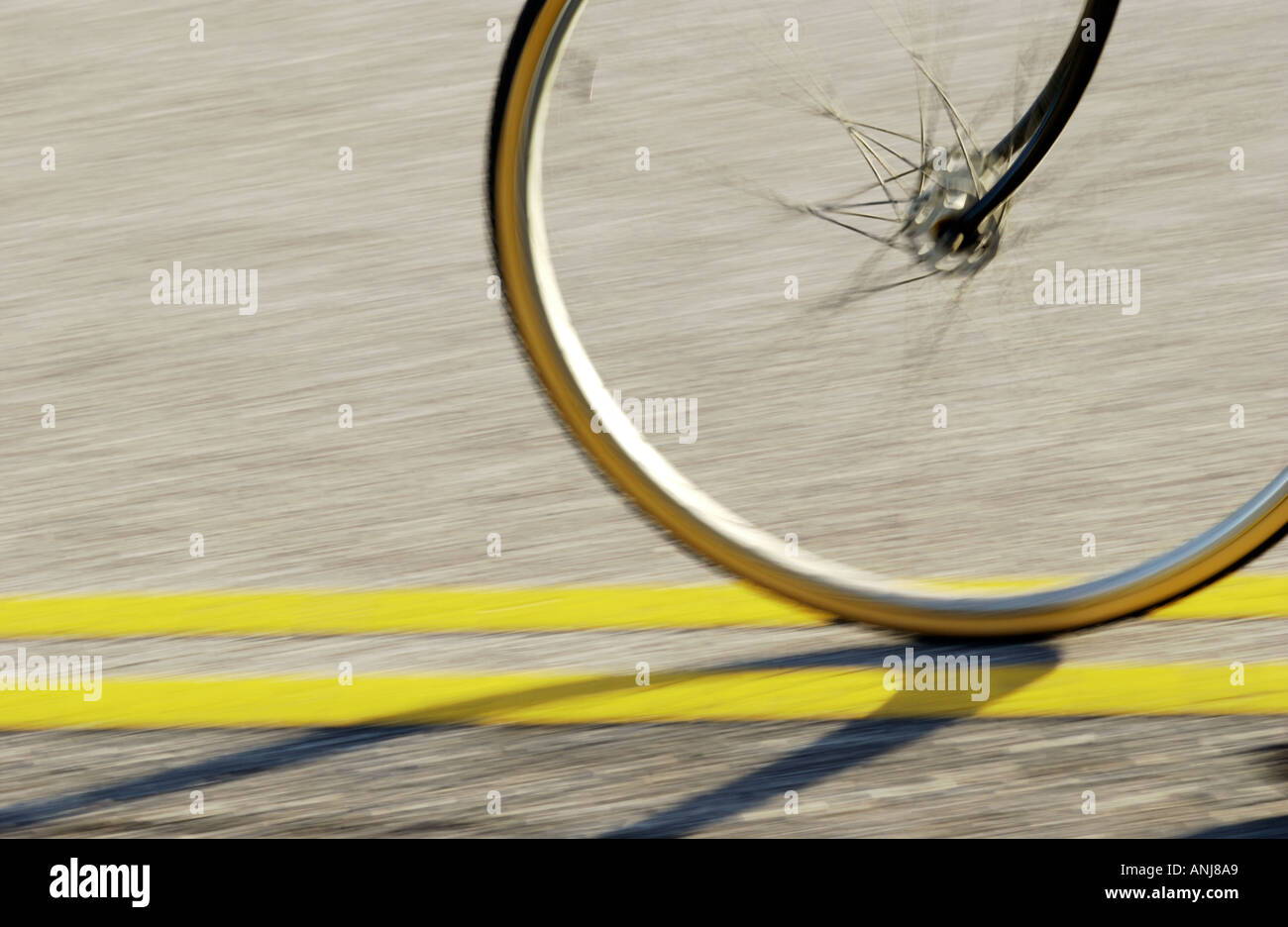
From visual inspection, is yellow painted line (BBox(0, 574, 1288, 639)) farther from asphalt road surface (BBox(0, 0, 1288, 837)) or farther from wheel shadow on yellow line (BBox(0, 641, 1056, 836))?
wheel shadow on yellow line (BBox(0, 641, 1056, 836))

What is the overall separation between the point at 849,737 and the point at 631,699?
42cm

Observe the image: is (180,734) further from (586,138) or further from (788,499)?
(586,138)

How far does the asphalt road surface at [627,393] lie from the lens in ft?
7.98

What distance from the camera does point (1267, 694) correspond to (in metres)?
2.51

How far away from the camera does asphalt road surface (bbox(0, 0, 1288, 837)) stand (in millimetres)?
2434

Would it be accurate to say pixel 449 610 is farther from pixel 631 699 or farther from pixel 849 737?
pixel 849 737

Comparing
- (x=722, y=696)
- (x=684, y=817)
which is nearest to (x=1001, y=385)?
(x=722, y=696)

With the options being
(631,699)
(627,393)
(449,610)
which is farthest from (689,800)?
(627,393)

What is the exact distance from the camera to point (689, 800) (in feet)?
7.89

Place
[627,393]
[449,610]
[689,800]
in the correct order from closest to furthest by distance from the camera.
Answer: [689,800]
[449,610]
[627,393]

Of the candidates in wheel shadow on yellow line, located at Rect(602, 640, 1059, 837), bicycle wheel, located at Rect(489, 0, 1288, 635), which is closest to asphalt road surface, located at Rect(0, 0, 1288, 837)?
wheel shadow on yellow line, located at Rect(602, 640, 1059, 837)

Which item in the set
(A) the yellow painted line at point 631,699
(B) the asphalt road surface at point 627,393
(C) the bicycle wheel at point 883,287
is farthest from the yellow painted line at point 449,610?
(C) the bicycle wheel at point 883,287

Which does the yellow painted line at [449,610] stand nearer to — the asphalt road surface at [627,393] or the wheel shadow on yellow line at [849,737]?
the asphalt road surface at [627,393]

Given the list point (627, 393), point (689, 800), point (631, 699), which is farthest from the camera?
point (627, 393)
